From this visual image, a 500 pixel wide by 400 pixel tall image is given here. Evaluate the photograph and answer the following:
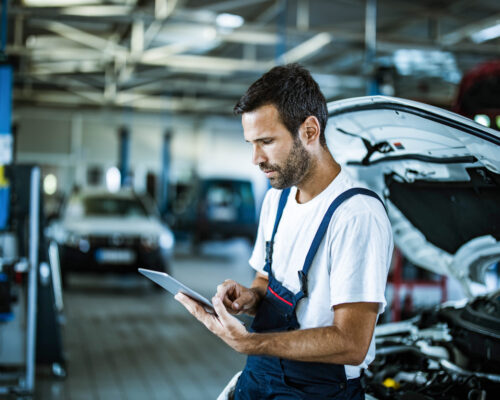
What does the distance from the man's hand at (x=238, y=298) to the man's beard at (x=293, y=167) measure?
1.43 ft

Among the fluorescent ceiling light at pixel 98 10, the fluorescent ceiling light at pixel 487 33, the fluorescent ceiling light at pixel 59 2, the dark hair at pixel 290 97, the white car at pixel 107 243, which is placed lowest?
the white car at pixel 107 243

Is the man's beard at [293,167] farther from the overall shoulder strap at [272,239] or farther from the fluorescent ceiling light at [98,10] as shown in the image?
the fluorescent ceiling light at [98,10]

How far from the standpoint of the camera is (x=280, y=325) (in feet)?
6.31

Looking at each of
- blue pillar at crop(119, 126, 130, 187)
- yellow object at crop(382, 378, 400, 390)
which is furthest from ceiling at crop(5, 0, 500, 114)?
yellow object at crop(382, 378, 400, 390)

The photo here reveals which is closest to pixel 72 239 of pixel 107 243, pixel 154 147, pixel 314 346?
pixel 107 243

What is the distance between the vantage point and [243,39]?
992 centimetres

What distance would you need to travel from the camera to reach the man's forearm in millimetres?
1624

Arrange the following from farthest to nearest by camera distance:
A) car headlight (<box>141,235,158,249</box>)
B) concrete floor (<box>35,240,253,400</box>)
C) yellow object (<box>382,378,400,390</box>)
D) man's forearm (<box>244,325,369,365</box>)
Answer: car headlight (<box>141,235,158,249</box>) < concrete floor (<box>35,240,253,400</box>) < yellow object (<box>382,378,400,390</box>) < man's forearm (<box>244,325,369,365</box>)

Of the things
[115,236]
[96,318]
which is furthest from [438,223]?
[115,236]

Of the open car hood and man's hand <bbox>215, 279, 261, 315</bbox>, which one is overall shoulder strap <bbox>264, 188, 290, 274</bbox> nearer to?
man's hand <bbox>215, 279, 261, 315</bbox>

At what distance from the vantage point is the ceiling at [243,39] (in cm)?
866

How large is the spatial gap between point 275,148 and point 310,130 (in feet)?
0.40

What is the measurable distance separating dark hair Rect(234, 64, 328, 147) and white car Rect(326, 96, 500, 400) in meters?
0.28

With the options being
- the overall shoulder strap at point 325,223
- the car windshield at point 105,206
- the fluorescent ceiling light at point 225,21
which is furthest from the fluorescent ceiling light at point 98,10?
the overall shoulder strap at point 325,223
